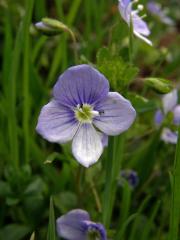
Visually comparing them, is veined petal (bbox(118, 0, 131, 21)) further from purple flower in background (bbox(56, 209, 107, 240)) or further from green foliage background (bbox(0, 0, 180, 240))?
purple flower in background (bbox(56, 209, 107, 240))

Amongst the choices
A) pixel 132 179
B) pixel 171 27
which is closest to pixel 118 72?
pixel 132 179

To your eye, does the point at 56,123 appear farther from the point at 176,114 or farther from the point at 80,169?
the point at 176,114

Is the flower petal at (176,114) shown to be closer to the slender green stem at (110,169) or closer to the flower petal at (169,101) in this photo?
the flower petal at (169,101)

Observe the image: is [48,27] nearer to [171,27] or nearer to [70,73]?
[70,73]

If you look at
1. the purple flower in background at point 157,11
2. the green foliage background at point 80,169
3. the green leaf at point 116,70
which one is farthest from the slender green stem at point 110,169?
the purple flower in background at point 157,11

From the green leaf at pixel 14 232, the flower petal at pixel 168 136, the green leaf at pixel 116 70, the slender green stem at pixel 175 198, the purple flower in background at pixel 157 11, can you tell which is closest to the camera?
the slender green stem at pixel 175 198

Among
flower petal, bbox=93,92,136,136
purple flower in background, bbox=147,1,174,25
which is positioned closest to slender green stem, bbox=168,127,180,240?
flower petal, bbox=93,92,136,136

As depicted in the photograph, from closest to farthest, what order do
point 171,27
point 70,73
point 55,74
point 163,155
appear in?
point 70,73 → point 163,155 → point 55,74 → point 171,27
